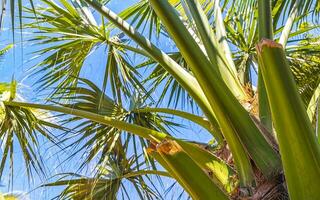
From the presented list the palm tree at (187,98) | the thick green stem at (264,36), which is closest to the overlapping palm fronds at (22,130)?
the palm tree at (187,98)

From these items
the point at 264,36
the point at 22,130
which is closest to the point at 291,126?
the point at 264,36

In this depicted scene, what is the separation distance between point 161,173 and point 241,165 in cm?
105

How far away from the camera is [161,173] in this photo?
3.32 metres

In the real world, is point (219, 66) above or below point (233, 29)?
below

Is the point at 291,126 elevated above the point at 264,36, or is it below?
below

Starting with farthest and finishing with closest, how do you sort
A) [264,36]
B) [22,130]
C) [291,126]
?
1. [22,130]
2. [264,36]
3. [291,126]

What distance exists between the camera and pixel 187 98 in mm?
4547

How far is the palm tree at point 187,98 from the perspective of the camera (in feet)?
6.71

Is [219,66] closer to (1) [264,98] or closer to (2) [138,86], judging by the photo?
(1) [264,98]

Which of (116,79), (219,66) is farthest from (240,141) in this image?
(116,79)

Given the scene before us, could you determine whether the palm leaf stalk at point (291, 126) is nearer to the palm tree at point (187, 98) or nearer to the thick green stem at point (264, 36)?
the palm tree at point (187, 98)

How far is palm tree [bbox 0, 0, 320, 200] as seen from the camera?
2045mm

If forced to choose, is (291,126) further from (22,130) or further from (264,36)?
(22,130)

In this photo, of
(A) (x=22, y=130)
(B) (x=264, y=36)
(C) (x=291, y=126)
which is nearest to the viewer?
(C) (x=291, y=126)
